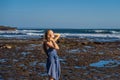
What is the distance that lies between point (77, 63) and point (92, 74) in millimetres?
4012

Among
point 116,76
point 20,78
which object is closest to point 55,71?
point 20,78

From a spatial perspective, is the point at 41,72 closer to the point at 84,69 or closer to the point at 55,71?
the point at 84,69

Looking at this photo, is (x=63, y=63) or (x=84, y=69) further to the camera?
(x=63, y=63)

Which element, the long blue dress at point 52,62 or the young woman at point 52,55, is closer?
the young woman at point 52,55

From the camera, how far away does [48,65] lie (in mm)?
10609

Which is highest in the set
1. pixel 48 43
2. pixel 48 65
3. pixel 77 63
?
pixel 48 43

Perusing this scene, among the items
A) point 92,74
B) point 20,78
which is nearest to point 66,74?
point 92,74

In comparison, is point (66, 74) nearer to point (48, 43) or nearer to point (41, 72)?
point (41, 72)

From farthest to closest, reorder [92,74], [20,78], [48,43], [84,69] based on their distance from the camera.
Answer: [84,69] → [92,74] → [20,78] → [48,43]

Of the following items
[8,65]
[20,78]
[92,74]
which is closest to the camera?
[20,78]

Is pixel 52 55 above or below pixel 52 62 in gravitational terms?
above

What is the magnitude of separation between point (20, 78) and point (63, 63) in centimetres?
530

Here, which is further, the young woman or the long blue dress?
the long blue dress

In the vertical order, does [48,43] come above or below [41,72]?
above
